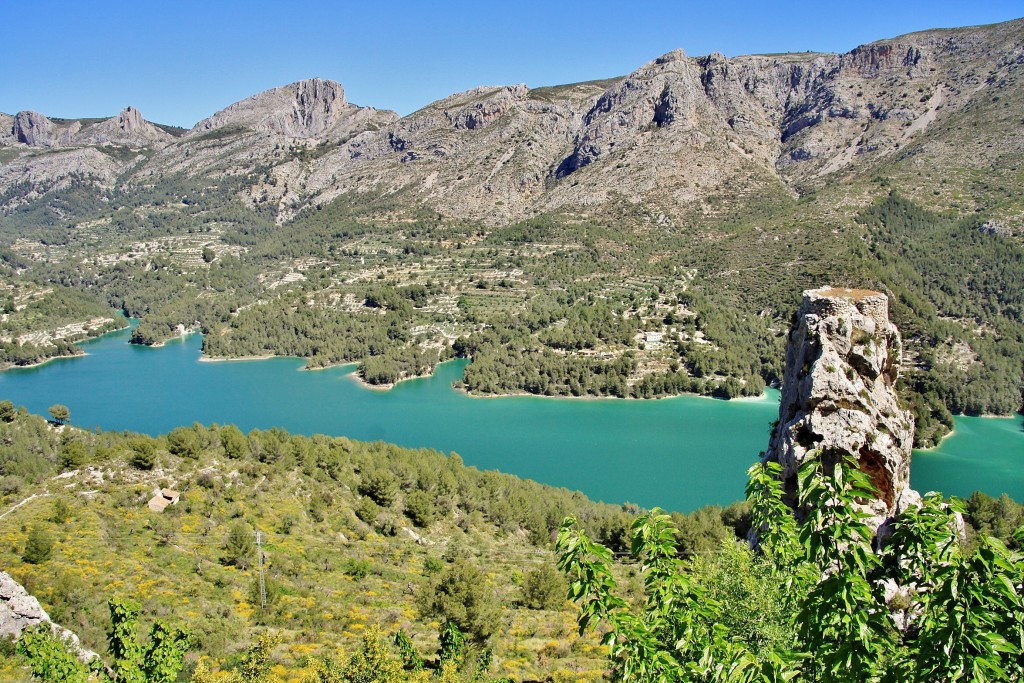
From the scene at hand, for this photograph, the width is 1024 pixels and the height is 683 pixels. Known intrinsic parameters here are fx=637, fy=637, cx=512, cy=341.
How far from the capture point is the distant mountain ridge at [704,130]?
116875 mm

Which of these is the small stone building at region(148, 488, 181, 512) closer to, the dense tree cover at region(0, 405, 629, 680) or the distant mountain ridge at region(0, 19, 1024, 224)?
the dense tree cover at region(0, 405, 629, 680)

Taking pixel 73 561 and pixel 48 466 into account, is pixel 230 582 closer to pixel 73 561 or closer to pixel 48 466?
pixel 73 561

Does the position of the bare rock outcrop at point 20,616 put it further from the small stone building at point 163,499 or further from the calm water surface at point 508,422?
the calm water surface at point 508,422

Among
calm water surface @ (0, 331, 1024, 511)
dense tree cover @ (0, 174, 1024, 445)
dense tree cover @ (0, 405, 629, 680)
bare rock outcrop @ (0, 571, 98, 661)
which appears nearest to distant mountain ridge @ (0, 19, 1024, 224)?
dense tree cover @ (0, 174, 1024, 445)

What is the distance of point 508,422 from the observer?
62.4 m

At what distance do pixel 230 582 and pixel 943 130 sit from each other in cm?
13059

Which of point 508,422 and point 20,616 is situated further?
point 508,422

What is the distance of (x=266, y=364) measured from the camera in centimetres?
8819

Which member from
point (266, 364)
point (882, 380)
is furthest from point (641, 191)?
point (882, 380)

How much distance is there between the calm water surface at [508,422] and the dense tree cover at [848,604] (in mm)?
37054

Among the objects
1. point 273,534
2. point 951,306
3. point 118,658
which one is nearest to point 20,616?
point 118,658

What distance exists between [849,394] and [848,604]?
16476mm

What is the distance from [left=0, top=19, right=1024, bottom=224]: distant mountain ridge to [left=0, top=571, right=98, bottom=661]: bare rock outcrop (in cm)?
11100

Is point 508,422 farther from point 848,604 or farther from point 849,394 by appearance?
point 848,604
